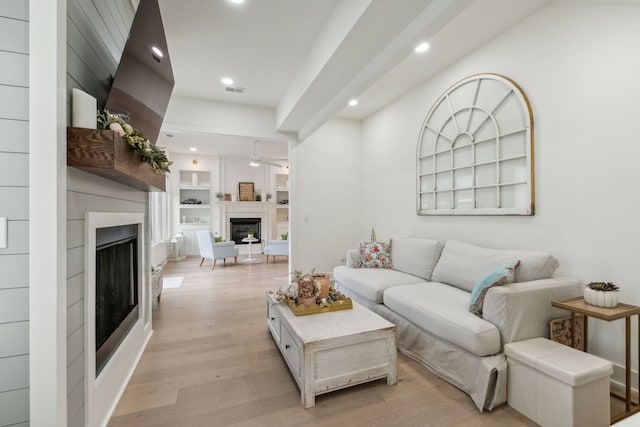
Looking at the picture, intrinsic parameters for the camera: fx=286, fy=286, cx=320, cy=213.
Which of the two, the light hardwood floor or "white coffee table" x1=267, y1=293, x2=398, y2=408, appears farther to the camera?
"white coffee table" x1=267, y1=293, x2=398, y2=408

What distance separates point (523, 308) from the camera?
6.06ft

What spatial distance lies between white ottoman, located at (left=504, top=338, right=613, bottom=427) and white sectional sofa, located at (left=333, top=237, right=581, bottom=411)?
87 millimetres

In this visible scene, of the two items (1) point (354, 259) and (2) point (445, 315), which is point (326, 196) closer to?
(1) point (354, 259)

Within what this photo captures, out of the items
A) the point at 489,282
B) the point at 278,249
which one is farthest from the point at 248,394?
the point at 278,249

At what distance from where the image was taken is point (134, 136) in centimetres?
156

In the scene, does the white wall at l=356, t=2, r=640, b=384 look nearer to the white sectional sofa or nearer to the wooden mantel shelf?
the white sectional sofa

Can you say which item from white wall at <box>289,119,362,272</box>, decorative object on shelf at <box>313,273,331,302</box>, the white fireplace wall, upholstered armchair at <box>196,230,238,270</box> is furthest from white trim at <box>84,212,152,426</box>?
upholstered armchair at <box>196,230,238,270</box>

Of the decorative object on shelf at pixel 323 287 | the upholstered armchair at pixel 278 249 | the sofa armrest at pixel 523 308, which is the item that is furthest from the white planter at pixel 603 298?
the upholstered armchair at pixel 278 249

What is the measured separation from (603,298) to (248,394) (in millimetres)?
2310

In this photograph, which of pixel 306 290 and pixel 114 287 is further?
pixel 306 290

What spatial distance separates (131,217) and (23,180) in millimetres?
1052

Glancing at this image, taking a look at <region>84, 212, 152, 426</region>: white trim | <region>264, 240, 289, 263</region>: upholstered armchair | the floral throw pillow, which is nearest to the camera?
<region>84, 212, 152, 426</region>: white trim

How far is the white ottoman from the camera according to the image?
1458mm

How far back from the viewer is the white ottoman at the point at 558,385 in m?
1.46
